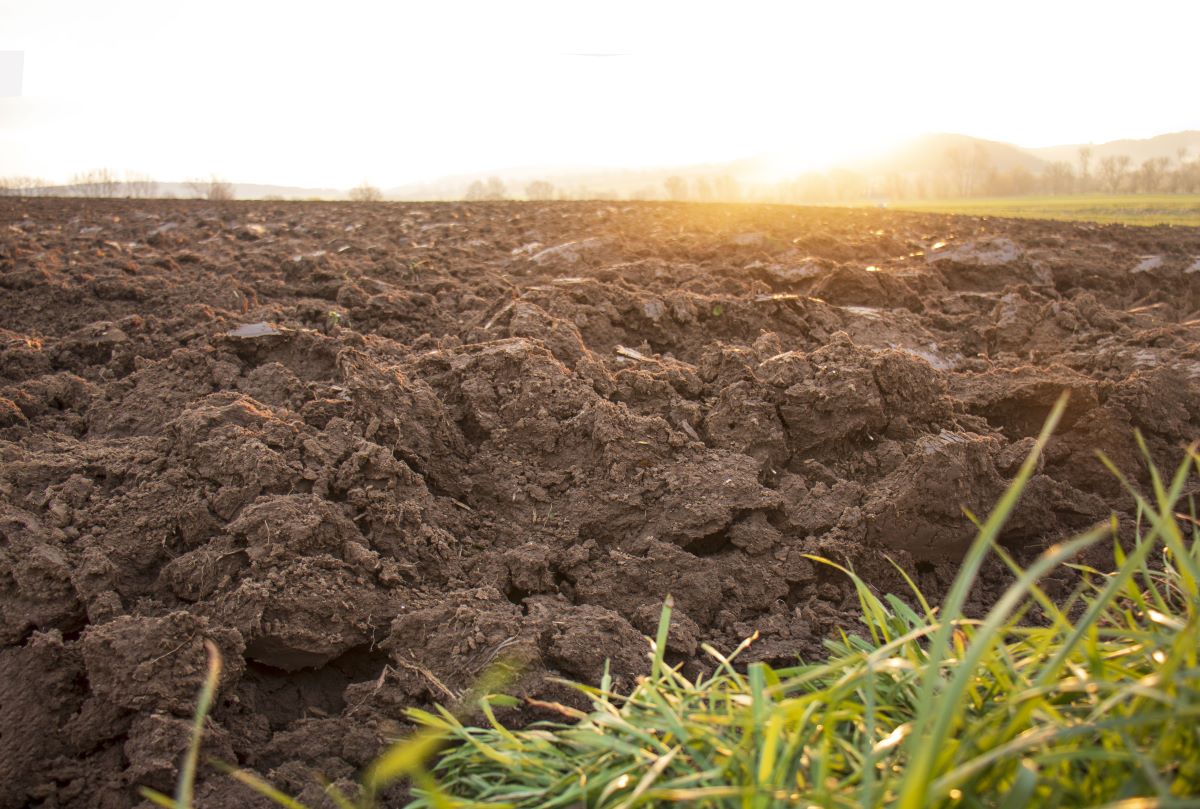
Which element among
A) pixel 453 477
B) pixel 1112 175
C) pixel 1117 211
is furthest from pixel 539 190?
pixel 453 477

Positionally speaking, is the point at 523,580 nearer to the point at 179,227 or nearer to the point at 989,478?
the point at 989,478

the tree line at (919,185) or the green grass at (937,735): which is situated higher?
the tree line at (919,185)

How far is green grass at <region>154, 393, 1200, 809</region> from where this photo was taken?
3.64 ft

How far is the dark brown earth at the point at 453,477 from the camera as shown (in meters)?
2.27

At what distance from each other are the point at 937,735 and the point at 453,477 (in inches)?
98.2

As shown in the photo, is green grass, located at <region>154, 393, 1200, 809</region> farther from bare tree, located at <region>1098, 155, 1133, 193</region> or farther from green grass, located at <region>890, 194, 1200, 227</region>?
bare tree, located at <region>1098, 155, 1133, 193</region>

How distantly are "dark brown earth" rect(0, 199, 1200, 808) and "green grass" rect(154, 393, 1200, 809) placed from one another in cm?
68

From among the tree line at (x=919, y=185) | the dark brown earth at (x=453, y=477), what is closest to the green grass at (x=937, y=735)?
the dark brown earth at (x=453, y=477)

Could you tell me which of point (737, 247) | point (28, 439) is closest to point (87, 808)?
point (28, 439)

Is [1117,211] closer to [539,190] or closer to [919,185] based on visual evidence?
[539,190]

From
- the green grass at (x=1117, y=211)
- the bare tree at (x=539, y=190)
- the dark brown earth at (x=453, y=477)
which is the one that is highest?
the bare tree at (x=539, y=190)

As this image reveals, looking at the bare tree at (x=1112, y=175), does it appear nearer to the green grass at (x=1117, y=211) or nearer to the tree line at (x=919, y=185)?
the tree line at (x=919, y=185)

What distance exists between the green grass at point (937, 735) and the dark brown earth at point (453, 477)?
2.24ft

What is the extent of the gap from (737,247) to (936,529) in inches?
199
